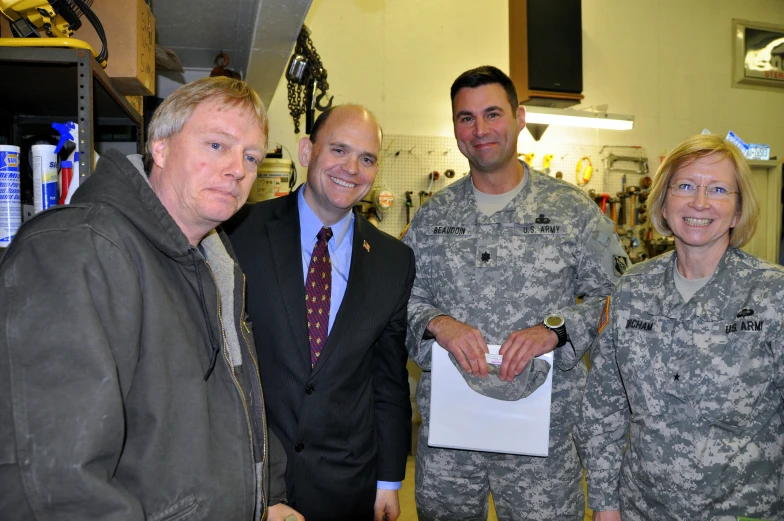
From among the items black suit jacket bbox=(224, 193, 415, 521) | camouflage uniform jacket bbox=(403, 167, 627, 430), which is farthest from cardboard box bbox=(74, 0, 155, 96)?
camouflage uniform jacket bbox=(403, 167, 627, 430)

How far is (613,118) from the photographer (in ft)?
16.5

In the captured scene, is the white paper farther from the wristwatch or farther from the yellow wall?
the yellow wall

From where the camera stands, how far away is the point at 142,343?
1.05 metres

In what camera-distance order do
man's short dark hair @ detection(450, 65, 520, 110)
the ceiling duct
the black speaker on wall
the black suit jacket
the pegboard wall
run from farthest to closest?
the pegboard wall
the black speaker on wall
the ceiling duct
man's short dark hair @ detection(450, 65, 520, 110)
the black suit jacket

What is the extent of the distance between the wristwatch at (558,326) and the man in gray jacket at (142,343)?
1.12 meters

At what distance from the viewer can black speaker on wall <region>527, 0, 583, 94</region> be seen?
186 inches

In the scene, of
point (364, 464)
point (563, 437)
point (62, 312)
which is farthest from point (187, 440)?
point (563, 437)

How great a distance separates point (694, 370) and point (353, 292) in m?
1.06

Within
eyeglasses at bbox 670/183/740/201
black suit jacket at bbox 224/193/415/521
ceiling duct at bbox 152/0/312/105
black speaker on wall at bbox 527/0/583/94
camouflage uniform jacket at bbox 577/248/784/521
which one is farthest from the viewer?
black speaker on wall at bbox 527/0/583/94

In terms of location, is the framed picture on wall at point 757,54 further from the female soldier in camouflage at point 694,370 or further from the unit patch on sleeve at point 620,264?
the female soldier in camouflage at point 694,370

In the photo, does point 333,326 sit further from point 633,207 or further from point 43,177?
point 633,207

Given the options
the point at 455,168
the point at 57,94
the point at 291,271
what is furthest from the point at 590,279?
the point at 455,168

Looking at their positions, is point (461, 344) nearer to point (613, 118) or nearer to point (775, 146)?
point (613, 118)

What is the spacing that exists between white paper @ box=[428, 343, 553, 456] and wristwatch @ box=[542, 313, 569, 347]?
9 cm
